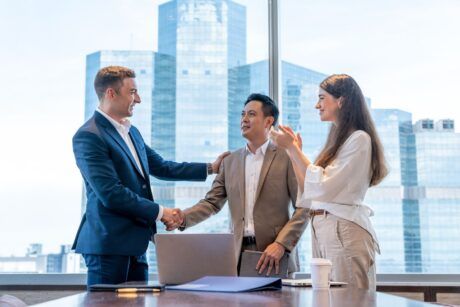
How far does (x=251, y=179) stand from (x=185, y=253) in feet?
3.11

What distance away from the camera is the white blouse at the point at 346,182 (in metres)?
2.28

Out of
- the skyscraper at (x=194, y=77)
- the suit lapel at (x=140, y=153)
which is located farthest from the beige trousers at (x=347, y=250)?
the skyscraper at (x=194, y=77)

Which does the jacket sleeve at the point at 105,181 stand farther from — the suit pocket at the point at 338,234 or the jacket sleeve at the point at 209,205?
the suit pocket at the point at 338,234

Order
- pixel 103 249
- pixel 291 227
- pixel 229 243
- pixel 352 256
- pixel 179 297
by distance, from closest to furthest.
Answer: pixel 179 297
pixel 229 243
pixel 352 256
pixel 103 249
pixel 291 227

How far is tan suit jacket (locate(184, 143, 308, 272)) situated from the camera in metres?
2.63

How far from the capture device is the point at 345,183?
2.28m

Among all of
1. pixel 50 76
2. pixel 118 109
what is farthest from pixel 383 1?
pixel 50 76

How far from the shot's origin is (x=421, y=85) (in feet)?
11.6

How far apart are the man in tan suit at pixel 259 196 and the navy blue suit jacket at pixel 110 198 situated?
0.74 feet

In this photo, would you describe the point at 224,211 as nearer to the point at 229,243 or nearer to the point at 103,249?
the point at 103,249

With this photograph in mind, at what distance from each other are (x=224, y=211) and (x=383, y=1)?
5.72 ft

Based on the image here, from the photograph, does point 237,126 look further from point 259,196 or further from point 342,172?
point 342,172

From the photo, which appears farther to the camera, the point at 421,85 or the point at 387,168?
the point at 421,85

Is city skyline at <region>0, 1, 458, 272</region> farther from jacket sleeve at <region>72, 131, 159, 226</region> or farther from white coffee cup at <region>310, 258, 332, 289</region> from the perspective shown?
white coffee cup at <region>310, 258, 332, 289</region>
